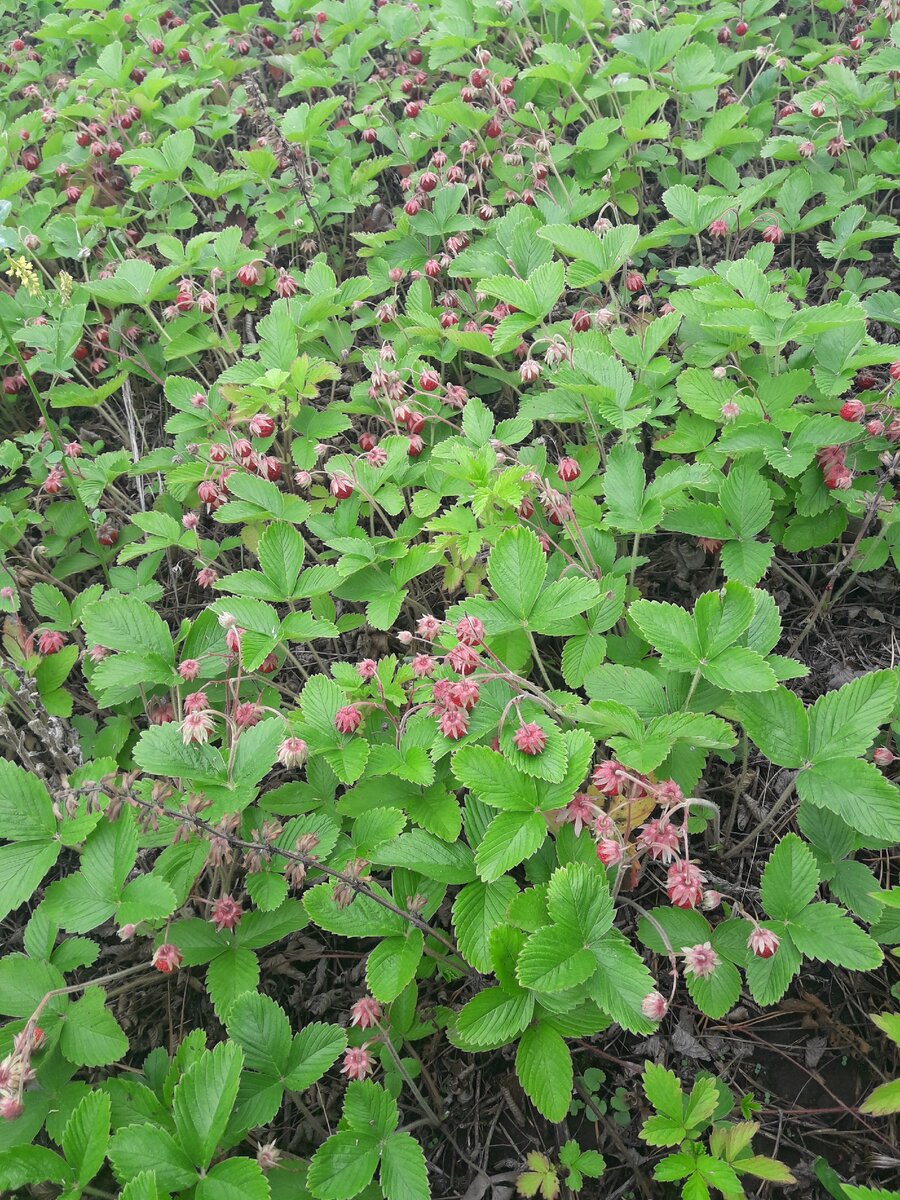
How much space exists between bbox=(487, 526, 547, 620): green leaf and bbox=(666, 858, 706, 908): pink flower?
2.32ft

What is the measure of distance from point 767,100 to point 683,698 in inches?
139

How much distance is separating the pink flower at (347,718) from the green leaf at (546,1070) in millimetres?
834

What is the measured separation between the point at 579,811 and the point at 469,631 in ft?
1.63

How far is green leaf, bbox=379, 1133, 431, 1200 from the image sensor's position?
1658 mm

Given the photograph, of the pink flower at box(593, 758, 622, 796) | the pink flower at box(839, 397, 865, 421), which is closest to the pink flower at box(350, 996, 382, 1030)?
the pink flower at box(593, 758, 622, 796)

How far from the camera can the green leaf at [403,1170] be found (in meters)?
1.66

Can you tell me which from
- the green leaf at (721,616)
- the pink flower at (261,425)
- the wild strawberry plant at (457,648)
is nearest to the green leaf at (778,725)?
the wild strawberry plant at (457,648)

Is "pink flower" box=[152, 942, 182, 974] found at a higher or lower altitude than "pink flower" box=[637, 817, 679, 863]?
lower

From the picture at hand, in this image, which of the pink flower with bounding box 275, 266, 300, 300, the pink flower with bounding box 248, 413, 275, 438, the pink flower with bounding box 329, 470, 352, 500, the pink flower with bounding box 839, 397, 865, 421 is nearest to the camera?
the pink flower with bounding box 839, 397, 865, 421

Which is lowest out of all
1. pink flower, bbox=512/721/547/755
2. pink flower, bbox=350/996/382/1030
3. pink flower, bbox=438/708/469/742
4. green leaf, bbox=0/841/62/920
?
pink flower, bbox=350/996/382/1030

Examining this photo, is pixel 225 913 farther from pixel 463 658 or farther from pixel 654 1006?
pixel 654 1006

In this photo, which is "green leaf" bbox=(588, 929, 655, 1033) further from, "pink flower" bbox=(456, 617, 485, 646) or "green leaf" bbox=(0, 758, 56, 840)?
"green leaf" bbox=(0, 758, 56, 840)

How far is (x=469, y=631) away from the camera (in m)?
1.98

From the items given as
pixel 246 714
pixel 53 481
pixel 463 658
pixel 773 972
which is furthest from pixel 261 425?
pixel 773 972
